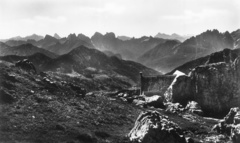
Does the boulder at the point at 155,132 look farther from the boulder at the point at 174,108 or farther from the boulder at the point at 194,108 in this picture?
the boulder at the point at 194,108

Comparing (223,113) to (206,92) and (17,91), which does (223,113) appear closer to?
(206,92)

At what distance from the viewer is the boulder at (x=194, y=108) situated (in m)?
65.8

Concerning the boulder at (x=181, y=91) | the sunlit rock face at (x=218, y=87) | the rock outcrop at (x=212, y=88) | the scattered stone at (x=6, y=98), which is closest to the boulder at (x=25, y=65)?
the scattered stone at (x=6, y=98)

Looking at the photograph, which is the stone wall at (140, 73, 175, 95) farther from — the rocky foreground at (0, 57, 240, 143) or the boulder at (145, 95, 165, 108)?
the rocky foreground at (0, 57, 240, 143)

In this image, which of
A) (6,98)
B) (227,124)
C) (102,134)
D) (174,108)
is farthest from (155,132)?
(174,108)

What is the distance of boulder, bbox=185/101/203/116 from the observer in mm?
65750

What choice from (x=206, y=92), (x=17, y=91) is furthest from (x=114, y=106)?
(x=206, y=92)

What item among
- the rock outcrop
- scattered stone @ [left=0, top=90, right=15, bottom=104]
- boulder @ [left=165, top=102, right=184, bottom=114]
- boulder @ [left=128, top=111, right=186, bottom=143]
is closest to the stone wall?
the rock outcrop

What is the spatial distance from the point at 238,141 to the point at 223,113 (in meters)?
29.3

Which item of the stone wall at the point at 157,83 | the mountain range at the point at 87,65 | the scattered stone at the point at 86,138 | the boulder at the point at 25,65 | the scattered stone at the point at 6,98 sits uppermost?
the mountain range at the point at 87,65

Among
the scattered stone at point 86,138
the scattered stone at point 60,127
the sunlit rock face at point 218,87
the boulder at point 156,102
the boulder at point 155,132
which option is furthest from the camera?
the boulder at point 156,102

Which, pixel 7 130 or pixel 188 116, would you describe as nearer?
pixel 7 130

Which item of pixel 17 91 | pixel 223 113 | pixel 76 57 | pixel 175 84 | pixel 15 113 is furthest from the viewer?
pixel 76 57

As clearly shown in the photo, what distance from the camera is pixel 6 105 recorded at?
42438 mm
